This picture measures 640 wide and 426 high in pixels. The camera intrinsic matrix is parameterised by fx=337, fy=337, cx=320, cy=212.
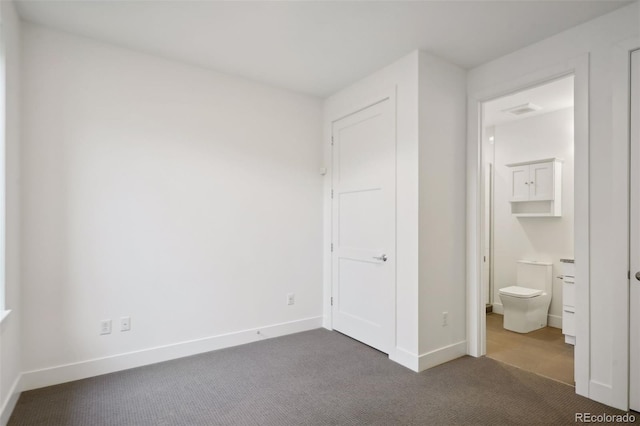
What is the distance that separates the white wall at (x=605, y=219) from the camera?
2.25 m

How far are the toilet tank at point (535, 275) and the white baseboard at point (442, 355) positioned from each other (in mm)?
1762

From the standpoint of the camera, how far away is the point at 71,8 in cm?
235

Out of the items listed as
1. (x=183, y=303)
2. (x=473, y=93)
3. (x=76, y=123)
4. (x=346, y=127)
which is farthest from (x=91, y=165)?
(x=473, y=93)

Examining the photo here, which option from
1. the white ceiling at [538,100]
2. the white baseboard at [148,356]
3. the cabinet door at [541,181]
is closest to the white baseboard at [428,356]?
the white baseboard at [148,356]

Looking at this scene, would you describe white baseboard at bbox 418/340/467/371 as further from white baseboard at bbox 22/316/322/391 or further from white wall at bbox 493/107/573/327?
white wall at bbox 493/107/573/327

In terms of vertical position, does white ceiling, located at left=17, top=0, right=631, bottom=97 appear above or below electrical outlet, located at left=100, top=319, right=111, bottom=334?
above

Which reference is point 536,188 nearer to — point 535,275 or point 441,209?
point 535,275

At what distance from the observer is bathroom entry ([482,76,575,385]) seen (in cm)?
361

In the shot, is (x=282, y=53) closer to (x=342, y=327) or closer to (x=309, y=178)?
(x=309, y=178)

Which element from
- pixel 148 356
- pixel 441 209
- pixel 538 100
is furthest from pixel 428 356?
pixel 538 100

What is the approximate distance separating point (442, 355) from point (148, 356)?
2.56m

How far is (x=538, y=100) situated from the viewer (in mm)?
3896

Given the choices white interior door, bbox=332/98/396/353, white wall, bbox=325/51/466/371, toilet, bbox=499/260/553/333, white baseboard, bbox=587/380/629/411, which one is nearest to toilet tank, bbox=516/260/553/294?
toilet, bbox=499/260/553/333

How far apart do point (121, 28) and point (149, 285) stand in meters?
2.08
